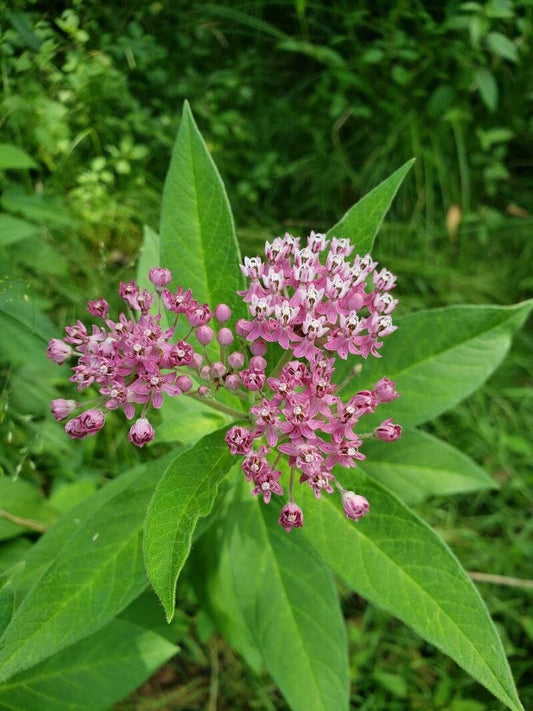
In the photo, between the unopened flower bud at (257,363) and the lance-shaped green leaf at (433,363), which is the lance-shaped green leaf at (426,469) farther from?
the unopened flower bud at (257,363)

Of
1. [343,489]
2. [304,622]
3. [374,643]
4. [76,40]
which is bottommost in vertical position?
[374,643]

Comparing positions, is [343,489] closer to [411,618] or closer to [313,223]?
[411,618]

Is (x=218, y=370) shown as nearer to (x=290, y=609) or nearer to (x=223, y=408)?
(x=223, y=408)

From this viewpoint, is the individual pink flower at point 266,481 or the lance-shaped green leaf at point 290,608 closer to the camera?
the individual pink flower at point 266,481

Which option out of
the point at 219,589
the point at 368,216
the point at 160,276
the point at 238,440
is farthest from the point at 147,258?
the point at 219,589

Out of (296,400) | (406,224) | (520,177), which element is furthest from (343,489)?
(520,177)

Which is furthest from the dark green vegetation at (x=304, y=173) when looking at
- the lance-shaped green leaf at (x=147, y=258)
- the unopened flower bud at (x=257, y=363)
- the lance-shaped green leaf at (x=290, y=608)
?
the unopened flower bud at (x=257, y=363)

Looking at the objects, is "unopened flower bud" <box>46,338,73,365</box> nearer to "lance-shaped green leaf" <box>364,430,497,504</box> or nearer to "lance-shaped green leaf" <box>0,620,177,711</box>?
"lance-shaped green leaf" <box>0,620,177,711</box>
